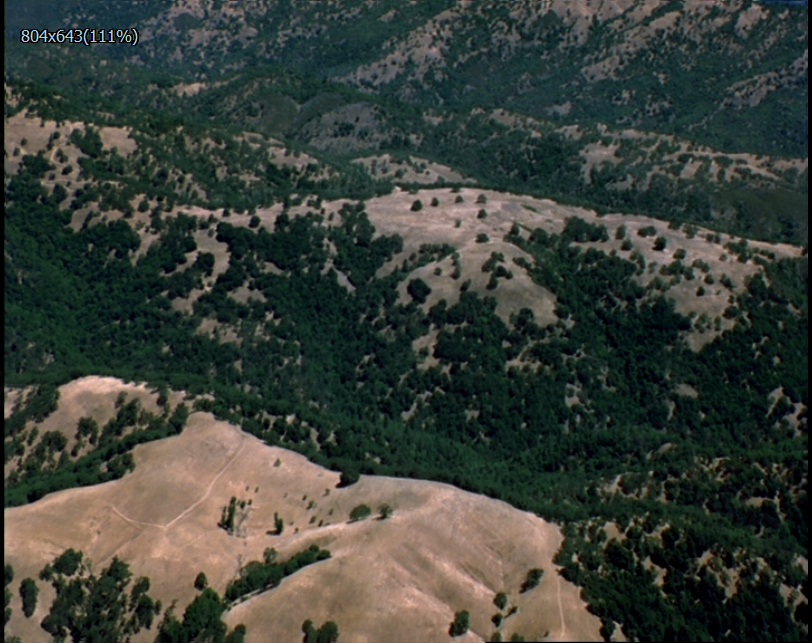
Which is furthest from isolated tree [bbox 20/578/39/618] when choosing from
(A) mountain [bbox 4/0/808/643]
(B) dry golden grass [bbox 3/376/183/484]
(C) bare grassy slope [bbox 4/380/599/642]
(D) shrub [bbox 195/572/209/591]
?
(B) dry golden grass [bbox 3/376/183/484]

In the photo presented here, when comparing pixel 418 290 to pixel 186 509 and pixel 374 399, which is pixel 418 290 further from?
pixel 186 509

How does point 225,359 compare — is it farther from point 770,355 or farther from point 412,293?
point 770,355

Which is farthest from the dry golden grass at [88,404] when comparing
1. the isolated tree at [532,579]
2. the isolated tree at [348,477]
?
the isolated tree at [532,579]

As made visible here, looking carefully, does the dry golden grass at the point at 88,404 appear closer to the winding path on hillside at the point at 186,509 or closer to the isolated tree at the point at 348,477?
the winding path on hillside at the point at 186,509

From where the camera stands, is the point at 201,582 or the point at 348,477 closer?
the point at 201,582

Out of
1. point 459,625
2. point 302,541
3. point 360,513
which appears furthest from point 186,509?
point 459,625

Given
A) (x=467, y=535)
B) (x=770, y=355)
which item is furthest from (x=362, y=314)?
(x=467, y=535)
